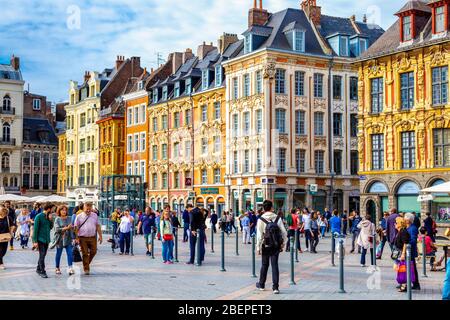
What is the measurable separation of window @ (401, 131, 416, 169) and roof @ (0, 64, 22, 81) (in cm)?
5947

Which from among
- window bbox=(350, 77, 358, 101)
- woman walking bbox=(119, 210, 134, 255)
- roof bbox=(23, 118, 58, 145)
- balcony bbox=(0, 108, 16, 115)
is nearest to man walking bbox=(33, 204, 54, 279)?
woman walking bbox=(119, 210, 134, 255)

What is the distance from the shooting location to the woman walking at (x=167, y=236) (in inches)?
811

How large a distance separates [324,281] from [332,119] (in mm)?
35951

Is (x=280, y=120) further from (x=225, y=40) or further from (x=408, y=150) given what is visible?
(x=408, y=150)

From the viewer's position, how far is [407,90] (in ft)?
126

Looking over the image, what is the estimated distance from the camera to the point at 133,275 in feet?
57.4

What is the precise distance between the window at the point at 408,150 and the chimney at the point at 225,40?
22285 mm

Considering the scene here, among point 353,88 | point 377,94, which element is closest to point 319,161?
point 353,88

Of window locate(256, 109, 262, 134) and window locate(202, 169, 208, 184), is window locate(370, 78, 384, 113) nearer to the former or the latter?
window locate(256, 109, 262, 134)

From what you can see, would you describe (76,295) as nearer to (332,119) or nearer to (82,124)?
(332,119)

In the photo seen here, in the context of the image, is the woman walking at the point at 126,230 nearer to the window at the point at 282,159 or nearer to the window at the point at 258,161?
the window at the point at 258,161

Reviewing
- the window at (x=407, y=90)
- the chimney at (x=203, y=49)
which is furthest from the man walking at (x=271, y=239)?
the chimney at (x=203, y=49)

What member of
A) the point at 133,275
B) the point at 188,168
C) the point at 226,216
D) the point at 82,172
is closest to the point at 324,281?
the point at 133,275

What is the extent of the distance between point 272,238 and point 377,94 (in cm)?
2784
